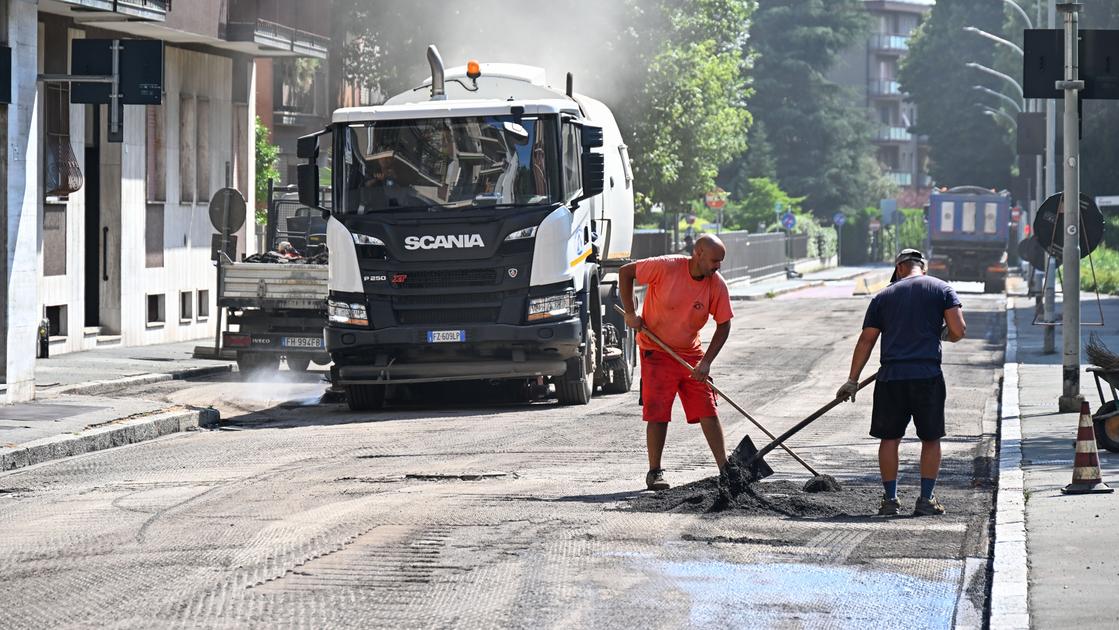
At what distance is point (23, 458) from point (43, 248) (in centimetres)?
1133

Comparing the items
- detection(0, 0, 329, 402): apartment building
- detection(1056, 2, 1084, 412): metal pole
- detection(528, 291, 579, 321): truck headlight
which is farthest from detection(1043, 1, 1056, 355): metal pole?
detection(0, 0, 329, 402): apartment building

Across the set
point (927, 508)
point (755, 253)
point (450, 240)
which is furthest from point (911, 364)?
point (755, 253)

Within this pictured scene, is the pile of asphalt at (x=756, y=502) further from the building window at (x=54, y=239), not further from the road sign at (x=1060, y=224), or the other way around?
the building window at (x=54, y=239)

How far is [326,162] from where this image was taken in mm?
17812

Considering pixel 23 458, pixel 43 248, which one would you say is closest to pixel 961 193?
pixel 43 248

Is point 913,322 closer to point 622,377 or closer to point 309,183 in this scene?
point 309,183

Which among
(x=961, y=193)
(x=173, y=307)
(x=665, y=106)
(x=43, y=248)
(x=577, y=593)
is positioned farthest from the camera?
(x=961, y=193)

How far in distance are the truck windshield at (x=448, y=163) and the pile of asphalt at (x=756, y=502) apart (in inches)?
255

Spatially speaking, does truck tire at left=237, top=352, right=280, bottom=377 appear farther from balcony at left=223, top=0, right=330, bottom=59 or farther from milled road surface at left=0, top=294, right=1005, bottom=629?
balcony at left=223, top=0, right=330, bottom=59

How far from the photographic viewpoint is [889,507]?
10297mm

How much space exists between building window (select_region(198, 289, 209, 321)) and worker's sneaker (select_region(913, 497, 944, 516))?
21.8 metres

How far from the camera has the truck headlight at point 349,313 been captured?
1712 centimetres

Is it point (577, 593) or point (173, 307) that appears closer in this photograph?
point (577, 593)

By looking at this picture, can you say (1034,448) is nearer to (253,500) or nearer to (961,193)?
(253,500)
